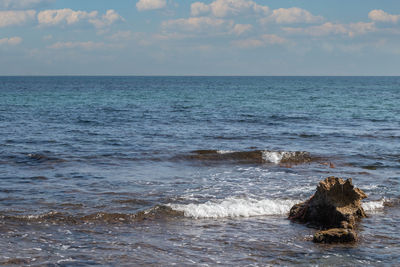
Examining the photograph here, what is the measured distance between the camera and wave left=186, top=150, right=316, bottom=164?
21844 millimetres

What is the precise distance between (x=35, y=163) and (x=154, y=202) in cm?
807

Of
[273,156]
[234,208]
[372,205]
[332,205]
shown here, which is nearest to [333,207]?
[332,205]

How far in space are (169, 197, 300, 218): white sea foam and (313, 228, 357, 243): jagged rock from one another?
2.87 metres

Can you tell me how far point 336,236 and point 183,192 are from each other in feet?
21.1

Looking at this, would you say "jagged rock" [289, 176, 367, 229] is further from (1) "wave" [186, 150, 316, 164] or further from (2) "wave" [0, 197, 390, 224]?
(1) "wave" [186, 150, 316, 164]

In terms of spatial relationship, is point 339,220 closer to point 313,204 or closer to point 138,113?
point 313,204

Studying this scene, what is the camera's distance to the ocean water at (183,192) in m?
10.2

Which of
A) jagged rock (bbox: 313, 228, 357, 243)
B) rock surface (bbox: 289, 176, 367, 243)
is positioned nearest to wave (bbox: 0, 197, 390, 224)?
rock surface (bbox: 289, 176, 367, 243)

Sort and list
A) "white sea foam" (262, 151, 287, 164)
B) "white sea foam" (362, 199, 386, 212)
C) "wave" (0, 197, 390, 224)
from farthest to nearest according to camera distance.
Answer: "white sea foam" (262, 151, 287, 164)
"white sea foam" (362, 199, 386, 212)
"wave" (0, 197, 390, 224)

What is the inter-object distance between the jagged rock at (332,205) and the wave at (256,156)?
888cm

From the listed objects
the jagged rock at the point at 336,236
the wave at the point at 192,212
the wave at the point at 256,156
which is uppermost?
the wave at the point at 256,156

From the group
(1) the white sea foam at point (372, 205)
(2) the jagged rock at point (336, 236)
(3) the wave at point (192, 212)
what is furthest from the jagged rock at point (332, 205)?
(1) the white sea foam at point (372, 205)

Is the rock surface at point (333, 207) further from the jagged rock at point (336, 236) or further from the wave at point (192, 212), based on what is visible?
the wave at point (192, 212)

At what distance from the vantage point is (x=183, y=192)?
15.8 metres
